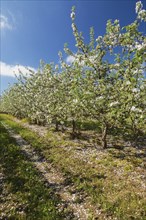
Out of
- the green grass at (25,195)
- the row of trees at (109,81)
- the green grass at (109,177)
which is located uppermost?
the row of trees at (109,81)

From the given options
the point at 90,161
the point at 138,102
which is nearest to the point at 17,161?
the point at 90,161

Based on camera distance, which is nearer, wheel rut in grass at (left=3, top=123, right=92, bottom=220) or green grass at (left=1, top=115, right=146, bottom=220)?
green grass at (left=1, top=115, right=146, bottom=220)

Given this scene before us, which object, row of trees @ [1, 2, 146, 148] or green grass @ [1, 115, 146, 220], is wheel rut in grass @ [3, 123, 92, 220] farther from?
row of trees @ [1, 2, 146, 148]

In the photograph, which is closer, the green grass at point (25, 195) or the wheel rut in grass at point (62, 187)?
the green grass at point (25, 195)

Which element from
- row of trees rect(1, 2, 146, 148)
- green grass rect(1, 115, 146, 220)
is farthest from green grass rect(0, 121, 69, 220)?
row of trees rect(1, 2, 146, 148)

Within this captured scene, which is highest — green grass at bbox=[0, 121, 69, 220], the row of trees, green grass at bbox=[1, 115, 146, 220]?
the row of trees

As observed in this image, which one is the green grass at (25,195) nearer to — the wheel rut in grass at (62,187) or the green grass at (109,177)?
the wheel rut in grass at (62,187)

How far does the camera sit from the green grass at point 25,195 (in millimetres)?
11555

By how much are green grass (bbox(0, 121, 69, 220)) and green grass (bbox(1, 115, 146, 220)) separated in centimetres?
206

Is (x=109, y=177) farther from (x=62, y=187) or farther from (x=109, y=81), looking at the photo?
(x=109, y=81)

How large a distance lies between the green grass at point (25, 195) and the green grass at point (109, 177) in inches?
81.1

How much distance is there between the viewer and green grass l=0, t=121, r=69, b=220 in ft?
37.9

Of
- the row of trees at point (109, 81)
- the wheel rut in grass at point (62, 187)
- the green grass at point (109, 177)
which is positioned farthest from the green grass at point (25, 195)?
the row of trees at point (109, 81)

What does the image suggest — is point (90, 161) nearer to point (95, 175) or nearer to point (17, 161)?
point (95, 175)
